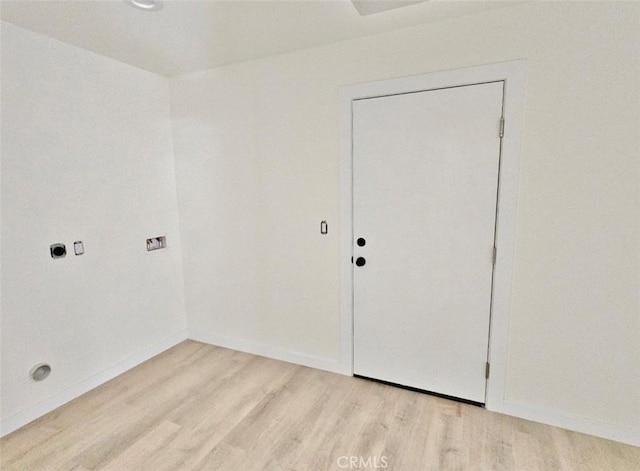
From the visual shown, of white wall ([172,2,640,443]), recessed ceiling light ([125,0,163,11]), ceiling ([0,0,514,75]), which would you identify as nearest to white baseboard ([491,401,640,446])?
white wall ([172,2,640,443])

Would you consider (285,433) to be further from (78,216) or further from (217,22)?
(217,22)

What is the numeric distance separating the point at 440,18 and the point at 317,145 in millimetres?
1100

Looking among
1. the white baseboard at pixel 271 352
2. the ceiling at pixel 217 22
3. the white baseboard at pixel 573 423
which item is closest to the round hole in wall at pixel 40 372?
the white baseboard at pixel 271 352

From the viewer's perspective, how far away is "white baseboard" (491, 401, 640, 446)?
1832 mm

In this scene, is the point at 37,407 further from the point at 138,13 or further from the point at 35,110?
the point at 138,13

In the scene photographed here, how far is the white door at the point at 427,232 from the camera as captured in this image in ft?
6.62

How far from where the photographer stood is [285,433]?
198cm

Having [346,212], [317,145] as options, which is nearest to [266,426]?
[346,212]

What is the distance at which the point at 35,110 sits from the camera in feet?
6.79

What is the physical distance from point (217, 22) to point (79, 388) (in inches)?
107

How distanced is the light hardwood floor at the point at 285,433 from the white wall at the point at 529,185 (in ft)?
0.82

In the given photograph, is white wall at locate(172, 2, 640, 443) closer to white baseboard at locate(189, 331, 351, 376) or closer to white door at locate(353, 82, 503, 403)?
white baseboard at locate(189, 331, 351, 376)

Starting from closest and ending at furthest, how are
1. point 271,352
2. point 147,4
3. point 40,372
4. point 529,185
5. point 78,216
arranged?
point 147,4, point 529,185, point 40,372, point 78,216, point 271,352

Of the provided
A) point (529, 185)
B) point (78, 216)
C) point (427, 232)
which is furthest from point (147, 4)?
point (529, 185)
